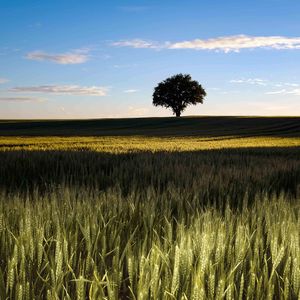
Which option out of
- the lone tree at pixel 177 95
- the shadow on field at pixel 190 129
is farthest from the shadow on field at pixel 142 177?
the lone tree at pixel 177 95

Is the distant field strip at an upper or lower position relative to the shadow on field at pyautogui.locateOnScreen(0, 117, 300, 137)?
lower

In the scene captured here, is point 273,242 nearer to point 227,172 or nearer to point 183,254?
point 183,254

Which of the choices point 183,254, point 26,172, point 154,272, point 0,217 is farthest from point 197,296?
point 26,172

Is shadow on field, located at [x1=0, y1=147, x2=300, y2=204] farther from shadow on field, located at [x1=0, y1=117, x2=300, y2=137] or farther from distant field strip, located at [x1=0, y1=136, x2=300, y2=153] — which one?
shadow on field, located at [x1=0, y1=117, x2=300, y2=137]

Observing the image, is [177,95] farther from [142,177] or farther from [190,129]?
[142,177]

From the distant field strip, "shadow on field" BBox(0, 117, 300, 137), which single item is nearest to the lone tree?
"shadow on field" BBox(0, 117, 300, 137)

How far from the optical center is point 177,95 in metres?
86.8

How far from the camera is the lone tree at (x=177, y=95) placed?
285 feet

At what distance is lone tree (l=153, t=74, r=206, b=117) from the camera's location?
86.9 metres

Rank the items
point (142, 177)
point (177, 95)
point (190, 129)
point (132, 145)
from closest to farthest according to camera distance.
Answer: point (142, 177), point (132, 145), point (190, 129), point (177, 95)

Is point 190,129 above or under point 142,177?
above

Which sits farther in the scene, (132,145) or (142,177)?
(132,145)

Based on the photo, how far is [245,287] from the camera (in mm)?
1833

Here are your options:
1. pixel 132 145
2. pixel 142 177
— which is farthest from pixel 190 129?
pixel 142 177
